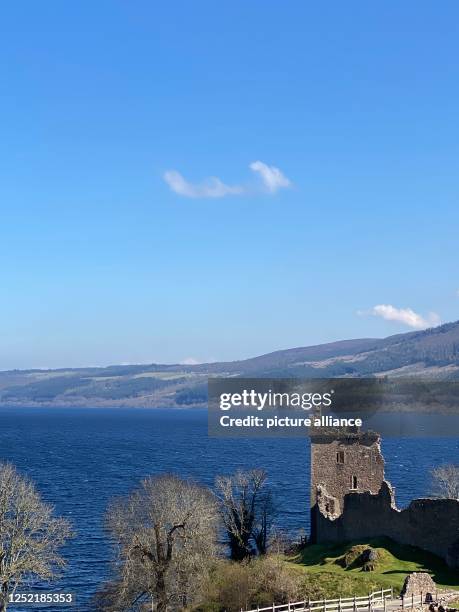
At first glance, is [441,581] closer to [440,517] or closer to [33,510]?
[440,517]

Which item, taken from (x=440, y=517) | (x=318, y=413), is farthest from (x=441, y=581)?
(x=318, y=413)

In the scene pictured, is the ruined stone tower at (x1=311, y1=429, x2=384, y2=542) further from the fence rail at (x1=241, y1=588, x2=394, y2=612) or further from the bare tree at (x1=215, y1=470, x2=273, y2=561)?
the fence rail at (x1=241, y1=588, x2=394, y2=612)

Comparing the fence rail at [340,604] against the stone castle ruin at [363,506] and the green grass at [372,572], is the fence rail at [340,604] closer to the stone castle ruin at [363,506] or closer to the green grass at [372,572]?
the green grass at [372,572]

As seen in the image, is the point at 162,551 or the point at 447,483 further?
the point at 447,483

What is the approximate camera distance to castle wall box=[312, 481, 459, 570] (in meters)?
56.5

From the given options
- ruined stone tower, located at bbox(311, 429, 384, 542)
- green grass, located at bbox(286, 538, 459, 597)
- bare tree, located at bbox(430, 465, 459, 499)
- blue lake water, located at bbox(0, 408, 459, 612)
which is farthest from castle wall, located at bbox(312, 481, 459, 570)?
bare tree, located at bbox(430, 465, 459, 499)

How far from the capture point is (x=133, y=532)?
58.4 m

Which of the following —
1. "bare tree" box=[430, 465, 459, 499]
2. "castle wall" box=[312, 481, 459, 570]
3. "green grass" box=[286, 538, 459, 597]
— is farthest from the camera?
"bare tree" box=[430, 465, 459, 499]

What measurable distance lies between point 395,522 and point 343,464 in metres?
12.1

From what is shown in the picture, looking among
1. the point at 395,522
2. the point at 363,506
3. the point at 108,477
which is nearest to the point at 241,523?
the point at 363,506

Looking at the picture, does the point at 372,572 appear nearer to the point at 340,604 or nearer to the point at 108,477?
the point at 340,604

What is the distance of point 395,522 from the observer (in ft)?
199

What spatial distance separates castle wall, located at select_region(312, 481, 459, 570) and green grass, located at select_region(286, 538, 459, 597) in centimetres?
69

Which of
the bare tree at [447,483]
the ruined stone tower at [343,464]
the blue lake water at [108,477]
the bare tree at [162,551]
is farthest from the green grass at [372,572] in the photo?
the bare tree at [447,483]
